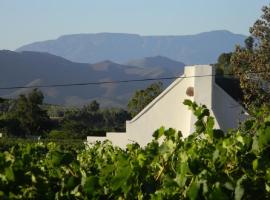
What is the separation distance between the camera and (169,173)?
396 centimetres

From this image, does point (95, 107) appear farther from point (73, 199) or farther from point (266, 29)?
point (73, 199)

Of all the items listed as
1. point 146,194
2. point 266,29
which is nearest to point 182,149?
point 146,194

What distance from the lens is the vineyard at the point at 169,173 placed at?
343 cm

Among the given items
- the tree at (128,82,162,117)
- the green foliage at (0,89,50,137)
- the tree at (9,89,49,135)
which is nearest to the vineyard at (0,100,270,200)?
the green foliage at (0,89,50,137)

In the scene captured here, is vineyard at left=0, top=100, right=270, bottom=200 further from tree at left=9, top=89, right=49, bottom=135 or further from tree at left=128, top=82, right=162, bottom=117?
tree at left=128, top=82, right=162, bottom=117

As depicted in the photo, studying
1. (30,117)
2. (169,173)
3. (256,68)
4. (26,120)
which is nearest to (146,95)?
(30,117)

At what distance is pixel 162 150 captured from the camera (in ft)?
13.1

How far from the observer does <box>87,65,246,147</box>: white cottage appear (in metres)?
25.5

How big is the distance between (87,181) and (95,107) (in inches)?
3458

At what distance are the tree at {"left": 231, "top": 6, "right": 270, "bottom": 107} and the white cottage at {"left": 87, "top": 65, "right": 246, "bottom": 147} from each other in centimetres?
106

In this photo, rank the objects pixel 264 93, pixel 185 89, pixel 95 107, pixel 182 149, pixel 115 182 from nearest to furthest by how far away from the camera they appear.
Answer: pixel 115 182 < pixel 182 149 < pixel 264 93 < pixel 185 89 < pixel 95 107

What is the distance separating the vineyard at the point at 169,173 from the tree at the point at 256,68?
19751mm

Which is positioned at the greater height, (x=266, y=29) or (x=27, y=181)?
(x=266, y=29)

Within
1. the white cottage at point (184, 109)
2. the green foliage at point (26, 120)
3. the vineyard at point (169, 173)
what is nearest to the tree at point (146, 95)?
the green foliage at point (26, 120)
